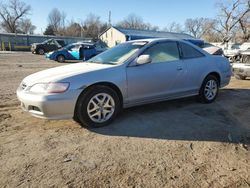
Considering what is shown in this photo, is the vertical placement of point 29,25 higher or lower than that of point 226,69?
higher

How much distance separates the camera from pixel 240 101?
6.27m

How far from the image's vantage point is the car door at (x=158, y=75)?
455 cm

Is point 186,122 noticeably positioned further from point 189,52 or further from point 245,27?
point 245,27

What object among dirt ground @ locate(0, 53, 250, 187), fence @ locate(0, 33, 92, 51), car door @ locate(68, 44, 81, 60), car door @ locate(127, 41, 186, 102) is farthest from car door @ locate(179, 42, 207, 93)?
fence @ locate(0, 33, 92, 51)

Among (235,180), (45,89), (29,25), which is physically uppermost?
(29,25)

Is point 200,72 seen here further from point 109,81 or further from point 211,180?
point 211,180

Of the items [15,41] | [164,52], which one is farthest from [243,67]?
[15,41]

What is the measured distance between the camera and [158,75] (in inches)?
189

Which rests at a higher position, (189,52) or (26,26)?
(26,26)

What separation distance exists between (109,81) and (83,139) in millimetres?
1082

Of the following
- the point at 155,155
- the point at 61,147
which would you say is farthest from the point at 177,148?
the point at 61,147

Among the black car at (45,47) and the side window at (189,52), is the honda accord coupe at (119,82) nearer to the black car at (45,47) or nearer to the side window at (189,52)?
the side window at (189,52)

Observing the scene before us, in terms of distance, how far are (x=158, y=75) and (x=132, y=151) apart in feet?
6.24

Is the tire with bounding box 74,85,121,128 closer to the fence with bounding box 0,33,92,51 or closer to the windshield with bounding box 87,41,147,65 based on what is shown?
the windshield with bounding box 87,41,147,65
